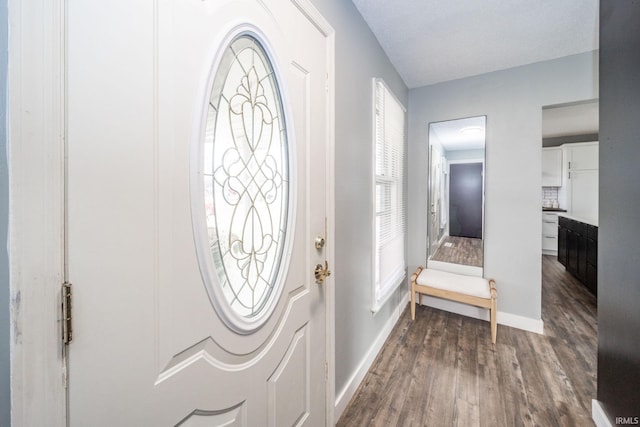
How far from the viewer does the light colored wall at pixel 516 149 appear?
7.58 feet

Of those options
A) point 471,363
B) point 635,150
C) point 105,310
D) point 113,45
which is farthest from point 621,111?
point 105,310

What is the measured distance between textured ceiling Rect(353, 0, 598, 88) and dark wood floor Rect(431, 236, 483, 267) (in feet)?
5.78

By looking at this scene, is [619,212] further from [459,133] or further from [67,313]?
[67,313]

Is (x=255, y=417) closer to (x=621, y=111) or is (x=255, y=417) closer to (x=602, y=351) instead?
(x=602, y=351)

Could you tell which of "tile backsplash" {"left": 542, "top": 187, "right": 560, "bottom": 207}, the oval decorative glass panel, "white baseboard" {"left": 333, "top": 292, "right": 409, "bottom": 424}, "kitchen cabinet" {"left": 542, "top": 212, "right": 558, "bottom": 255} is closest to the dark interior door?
"white baseboard" {"left": 333, "top": 292, "right": 409, "bottom": 424}

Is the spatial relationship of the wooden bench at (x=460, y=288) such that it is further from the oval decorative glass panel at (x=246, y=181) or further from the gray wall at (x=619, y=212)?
the oval decorative glass panel at (x=246, y=181)

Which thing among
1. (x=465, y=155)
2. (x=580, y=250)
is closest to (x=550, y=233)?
(x=580, y=250)

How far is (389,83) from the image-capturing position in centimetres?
232

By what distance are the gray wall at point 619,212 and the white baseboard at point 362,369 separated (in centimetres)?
130

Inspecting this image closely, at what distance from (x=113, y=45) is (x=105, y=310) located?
54 cm

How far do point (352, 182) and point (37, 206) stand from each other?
1.41 m

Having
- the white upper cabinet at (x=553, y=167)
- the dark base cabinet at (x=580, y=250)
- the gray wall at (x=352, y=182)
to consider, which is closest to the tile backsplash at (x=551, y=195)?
the white upper cabinet at (x=553, y=167)

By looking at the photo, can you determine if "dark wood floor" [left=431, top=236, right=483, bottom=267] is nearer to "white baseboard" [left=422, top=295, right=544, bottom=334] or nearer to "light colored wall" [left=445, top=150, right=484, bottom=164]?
"white baseboard" [left=422, top=295, right=544, bottom=334]

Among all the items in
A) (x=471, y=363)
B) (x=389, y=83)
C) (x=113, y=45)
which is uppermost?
(x=389, y=83)
